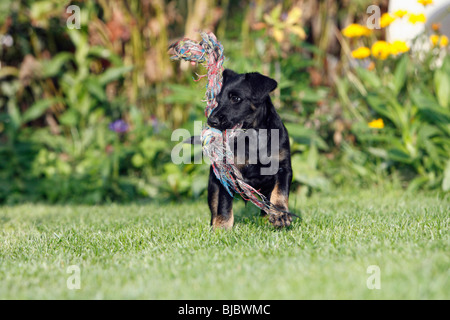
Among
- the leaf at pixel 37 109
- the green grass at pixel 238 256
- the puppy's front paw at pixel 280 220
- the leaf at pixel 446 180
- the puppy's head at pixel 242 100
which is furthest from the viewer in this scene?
the leaf at pixel 37 109

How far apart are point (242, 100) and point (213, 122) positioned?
275mm

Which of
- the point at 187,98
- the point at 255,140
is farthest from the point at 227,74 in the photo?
the point at 187,98

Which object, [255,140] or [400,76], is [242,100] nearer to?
[255,140]

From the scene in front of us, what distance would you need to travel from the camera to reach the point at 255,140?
2848mm

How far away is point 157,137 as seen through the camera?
561 cm

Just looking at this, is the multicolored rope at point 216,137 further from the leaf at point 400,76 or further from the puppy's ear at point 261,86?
the leaf at point 400,76

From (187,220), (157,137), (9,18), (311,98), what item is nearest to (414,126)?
(311,98)

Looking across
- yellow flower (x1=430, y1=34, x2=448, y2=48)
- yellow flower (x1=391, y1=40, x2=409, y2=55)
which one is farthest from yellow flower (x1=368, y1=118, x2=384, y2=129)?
yellow flower (x1=430, y1=34, x2=448, y2=48)

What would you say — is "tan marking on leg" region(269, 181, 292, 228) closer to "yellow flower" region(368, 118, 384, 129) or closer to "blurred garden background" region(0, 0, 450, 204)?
"blurred garden background" region(0, 0, 450, 204)

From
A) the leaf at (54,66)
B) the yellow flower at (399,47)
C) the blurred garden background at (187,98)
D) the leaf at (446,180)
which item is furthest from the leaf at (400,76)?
the leaf at (54,66)

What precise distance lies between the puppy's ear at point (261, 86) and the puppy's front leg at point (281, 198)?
0.47 m

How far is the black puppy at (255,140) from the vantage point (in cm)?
281
